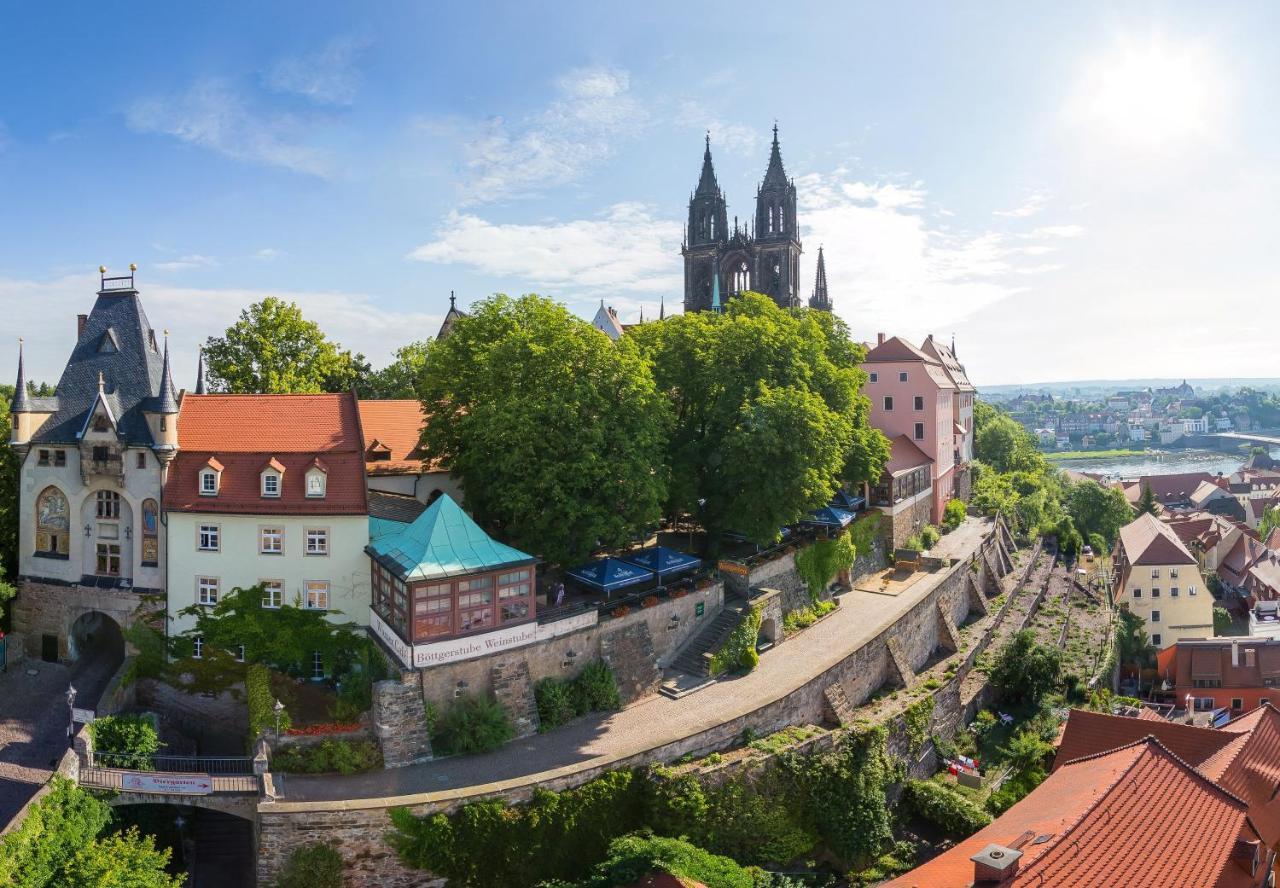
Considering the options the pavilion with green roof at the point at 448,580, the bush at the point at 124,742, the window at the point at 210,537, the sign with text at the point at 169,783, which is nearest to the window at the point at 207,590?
the window at the point at 210,537

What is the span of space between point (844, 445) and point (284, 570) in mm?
21157

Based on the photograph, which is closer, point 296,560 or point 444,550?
point 444,550

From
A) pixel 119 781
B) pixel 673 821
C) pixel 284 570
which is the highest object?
pixel 284 570

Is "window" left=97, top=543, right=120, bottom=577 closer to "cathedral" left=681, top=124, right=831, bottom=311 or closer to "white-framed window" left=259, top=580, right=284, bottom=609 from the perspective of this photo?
"white-framed window" left=259, top=580, right=284, bottom=609

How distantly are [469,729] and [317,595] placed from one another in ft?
22.0

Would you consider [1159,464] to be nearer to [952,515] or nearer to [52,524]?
→ [952,515]

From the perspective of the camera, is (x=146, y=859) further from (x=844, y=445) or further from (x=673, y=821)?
(x=844, y=445)

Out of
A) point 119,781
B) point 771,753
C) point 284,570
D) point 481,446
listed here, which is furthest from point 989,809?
point 119,781

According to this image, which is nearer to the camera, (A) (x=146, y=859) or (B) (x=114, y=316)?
(A) (x=146, y=859)

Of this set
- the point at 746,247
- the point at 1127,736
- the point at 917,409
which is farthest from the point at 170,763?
the point at 746,247

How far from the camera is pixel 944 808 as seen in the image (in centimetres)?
2620

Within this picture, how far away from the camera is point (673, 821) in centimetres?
2186

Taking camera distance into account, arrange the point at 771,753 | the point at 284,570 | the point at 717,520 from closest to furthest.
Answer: the point at 771,753, the point at 284,570, the point at 717,520

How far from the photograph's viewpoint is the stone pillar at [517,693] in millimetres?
24172
